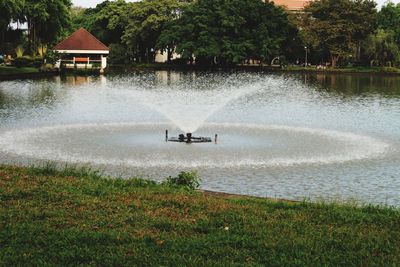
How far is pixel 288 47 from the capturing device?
295ft

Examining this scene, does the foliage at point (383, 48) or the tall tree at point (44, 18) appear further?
the foliage at point (383, 48)

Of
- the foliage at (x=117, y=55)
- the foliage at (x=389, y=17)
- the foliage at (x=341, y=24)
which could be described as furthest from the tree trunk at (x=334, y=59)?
the foliage at (x=117, y=55)

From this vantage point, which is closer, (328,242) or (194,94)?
(328,242)

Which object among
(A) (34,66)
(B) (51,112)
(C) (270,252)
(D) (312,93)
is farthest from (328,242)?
(A) (34,66)

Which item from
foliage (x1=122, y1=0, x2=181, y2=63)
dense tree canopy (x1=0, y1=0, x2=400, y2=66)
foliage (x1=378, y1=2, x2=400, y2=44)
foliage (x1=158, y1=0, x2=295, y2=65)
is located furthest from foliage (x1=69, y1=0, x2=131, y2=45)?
foliage (x1=378, y1=2, x2=400, y2=44)

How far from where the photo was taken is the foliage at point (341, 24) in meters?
83.8

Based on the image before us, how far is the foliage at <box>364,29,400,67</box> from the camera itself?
87.4m

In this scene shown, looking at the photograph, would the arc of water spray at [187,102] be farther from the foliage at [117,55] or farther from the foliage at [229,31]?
the foliage at [117,55]

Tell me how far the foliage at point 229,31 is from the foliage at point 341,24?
4.72m

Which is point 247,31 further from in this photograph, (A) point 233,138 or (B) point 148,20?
(A) point 233,138

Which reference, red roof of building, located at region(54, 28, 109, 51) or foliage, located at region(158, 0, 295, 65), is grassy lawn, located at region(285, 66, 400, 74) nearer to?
foliage, located at region(158, 0, 295, 65)

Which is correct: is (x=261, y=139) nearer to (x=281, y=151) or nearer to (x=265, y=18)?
(x=281, y=151)

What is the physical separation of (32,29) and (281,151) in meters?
59.7

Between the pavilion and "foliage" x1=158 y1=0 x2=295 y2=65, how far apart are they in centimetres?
1284
